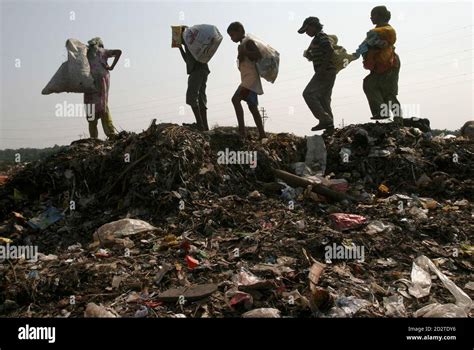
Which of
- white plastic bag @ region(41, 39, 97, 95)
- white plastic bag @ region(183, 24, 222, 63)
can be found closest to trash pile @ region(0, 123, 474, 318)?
white plastic bag @ region(41, 39, 97, 95)

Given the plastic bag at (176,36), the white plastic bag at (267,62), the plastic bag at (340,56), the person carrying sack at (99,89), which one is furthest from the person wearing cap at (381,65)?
the person carrying sack at (99,89)

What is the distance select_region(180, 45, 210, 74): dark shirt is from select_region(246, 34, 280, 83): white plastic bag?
76 cm

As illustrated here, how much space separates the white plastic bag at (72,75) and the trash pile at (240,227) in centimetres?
84

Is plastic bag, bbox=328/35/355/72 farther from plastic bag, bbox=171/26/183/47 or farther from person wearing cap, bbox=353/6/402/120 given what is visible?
plastic bag, bbox=171/26/183/47

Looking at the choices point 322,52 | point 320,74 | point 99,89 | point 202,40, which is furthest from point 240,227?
point 99,89

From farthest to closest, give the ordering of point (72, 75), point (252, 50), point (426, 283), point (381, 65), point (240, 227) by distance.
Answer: point (381, 65) → point (72, 75) → point (252, 50) → point (240, 227) → point (426, 283)

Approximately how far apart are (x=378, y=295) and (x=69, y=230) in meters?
3.28

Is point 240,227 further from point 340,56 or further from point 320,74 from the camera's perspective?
point 340,56

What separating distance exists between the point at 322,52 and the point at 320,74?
0.31 meters

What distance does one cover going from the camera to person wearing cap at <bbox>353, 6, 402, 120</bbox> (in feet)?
20.8

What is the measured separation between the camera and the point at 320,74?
6168mm

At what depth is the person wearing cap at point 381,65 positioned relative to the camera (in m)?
6.33

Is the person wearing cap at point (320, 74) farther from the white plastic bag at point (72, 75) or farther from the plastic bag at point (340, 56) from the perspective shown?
the white plastic bag at point (72, 75)
